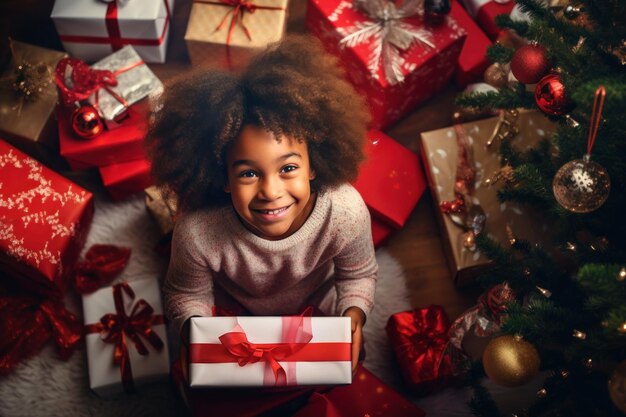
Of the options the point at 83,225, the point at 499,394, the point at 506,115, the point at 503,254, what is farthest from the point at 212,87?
the point at 499,394

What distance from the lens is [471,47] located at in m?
1.83

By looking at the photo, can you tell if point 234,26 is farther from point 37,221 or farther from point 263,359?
point 263,359

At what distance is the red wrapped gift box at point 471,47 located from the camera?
71.8 inches

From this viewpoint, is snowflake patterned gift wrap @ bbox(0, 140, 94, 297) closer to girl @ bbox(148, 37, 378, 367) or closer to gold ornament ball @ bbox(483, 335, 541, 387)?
girl @ bbox(148, 37, 378, 367)

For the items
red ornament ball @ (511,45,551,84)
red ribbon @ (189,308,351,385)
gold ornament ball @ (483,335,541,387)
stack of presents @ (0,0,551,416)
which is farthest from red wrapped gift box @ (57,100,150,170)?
gold ornament ball @ (483,335,541,387)

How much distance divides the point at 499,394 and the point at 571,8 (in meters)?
0.95

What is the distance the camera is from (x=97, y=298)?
1.60m

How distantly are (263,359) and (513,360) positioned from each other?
1.50ft

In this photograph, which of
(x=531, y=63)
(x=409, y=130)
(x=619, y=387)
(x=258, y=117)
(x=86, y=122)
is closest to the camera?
(x=619, y=387)

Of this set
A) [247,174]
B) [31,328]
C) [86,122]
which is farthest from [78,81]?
[247,174]

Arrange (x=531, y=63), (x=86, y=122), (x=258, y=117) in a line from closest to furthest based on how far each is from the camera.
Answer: (x=258, y=117)
(x=531, y=63)
(x=86, y=122)

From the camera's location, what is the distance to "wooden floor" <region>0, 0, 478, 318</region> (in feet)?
5.66

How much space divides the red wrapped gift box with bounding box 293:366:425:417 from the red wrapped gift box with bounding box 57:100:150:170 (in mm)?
822

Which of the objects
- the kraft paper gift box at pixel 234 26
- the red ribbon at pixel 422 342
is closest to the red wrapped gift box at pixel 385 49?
the kraft paper gift box at pixel 234 26
